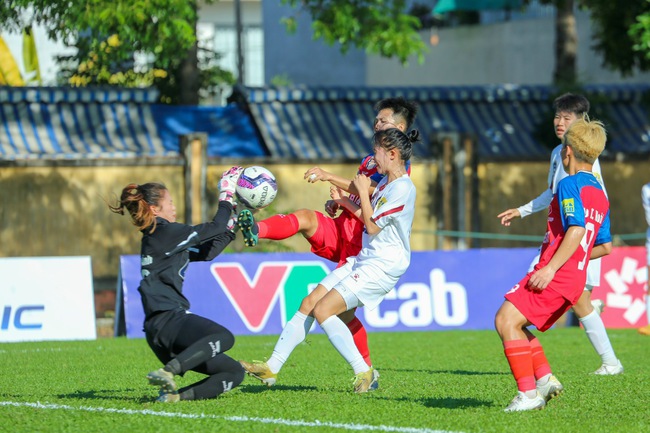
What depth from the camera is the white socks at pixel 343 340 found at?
8.17 m

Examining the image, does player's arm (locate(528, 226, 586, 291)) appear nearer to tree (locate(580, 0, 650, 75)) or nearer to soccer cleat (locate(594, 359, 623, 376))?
soccer cleat (locate(594, 359, 623, 376))

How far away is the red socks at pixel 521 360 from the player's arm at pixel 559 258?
1.23ft

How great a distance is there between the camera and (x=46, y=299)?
1452 centimetres

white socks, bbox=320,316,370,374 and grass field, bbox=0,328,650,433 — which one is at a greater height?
white socks, bbox=320,316,370,374

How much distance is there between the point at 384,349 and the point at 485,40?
21.1 m

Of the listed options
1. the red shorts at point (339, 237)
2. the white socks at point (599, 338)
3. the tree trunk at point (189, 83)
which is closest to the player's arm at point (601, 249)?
the white socks at point (599, 338)

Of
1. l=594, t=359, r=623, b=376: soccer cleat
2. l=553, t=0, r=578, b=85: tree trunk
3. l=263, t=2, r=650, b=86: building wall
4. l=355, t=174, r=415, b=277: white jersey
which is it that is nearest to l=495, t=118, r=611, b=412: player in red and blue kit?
l=355, t=174, r=415, b=277: white jersey

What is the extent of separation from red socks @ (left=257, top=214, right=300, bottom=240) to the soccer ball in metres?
0.16

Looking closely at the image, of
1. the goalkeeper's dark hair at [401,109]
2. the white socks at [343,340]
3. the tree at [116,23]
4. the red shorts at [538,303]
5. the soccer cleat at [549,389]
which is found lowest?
the soccer cleat at [549,389]

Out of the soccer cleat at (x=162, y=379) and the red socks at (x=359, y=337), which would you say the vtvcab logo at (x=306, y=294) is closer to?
the red socks at (x=359, y=337)

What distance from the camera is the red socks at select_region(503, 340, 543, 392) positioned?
7258mm

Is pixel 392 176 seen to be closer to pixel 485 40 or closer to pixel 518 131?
pixel 518 131

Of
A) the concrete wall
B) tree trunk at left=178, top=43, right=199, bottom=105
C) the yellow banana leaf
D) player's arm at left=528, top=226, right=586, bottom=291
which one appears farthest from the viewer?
the yellow banana leaf

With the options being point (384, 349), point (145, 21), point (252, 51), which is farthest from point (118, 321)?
point (252, 51)
